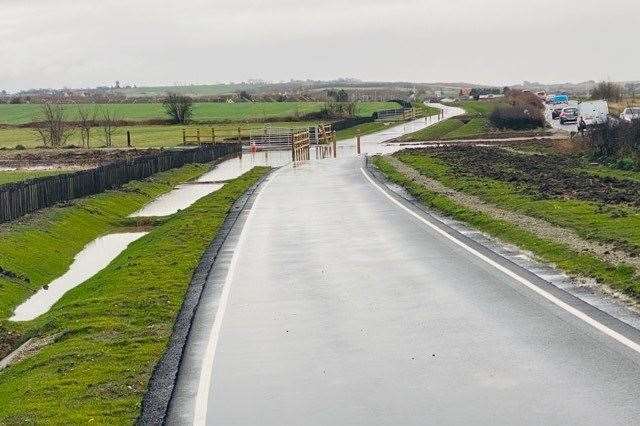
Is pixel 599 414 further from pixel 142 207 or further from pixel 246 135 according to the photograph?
pixel 246 135

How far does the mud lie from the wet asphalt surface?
35.0 feet

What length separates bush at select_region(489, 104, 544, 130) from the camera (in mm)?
81062

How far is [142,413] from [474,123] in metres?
86.9

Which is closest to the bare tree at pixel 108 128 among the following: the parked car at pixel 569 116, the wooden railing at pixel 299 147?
the wooden railing at pixel 299 147

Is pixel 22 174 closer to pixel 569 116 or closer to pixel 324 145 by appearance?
pixel 324 145

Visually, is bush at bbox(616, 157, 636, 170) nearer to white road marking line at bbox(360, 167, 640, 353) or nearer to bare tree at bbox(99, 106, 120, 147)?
white road marking line at bbox(360, 167, 640, 353)

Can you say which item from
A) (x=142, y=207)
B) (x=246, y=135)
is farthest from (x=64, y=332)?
(x=246, y=135)

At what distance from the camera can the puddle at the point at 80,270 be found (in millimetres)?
19605

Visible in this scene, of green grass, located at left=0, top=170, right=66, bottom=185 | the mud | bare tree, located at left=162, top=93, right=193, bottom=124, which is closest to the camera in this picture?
the mud

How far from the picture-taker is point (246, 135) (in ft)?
293

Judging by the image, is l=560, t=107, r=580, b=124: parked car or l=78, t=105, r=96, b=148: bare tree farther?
l=560, t=107, r=580, b=124: parked car

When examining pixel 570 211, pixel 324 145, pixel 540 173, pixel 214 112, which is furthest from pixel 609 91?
pixel 570 211

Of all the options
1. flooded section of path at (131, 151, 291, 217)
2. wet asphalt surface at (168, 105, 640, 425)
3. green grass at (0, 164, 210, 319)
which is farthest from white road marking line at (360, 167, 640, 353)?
flooded section of path at (131, 151, 291, 217)

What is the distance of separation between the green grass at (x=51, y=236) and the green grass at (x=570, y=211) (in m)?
10.8
